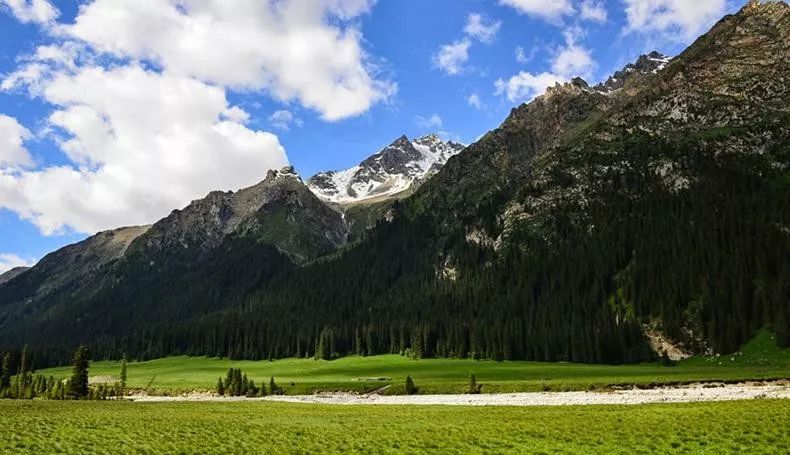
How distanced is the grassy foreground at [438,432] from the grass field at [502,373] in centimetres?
3623

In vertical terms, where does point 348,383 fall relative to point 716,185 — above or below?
below

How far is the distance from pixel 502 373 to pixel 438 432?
254 feet

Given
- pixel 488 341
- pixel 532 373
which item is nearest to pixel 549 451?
pixel 532 373

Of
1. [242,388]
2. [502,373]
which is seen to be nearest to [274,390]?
[242,388]

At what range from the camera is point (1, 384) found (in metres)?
126

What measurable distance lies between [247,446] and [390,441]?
9.71 metres

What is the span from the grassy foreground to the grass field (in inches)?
1426

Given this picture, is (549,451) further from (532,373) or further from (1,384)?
(1,384)

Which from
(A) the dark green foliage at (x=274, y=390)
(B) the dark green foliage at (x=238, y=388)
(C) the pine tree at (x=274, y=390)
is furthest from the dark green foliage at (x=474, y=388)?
(B) the dark green foliage at (x=238, y=388)

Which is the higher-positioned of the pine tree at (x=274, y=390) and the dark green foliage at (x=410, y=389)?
the dark green foliage at (x=410, y=389)

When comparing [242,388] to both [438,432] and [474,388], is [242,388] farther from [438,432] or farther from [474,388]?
[438,432]

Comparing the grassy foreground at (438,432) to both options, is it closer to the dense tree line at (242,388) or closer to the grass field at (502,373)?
the grass field at (502,373)

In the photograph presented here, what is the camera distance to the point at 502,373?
115812mm

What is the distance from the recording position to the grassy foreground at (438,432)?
33.4 metres
